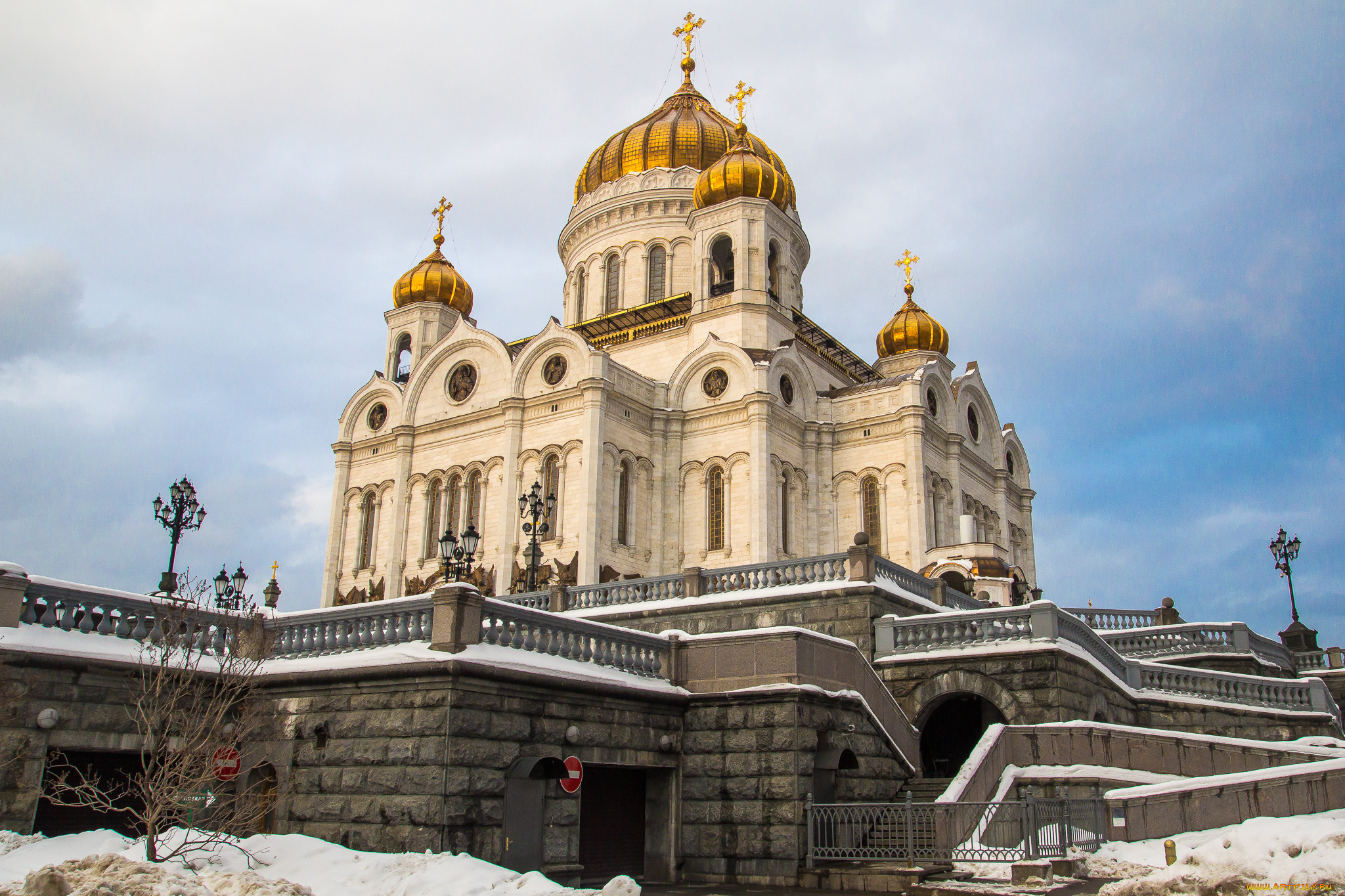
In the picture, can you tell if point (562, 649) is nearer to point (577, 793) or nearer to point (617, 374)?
point (577, 793)

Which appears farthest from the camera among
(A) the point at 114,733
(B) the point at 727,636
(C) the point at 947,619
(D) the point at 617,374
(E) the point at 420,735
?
(D) the point at 617,374

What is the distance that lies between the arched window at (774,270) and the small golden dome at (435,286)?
1222 cm

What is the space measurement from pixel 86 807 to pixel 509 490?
2227cm

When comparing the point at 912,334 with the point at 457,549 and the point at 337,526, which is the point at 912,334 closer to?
the point at 337,526

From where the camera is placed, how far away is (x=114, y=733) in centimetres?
1346

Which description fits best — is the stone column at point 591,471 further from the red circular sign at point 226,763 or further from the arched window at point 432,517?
the red circular sign at point 226,763

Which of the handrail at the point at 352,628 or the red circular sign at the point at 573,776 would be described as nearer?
the red circular sign at the point at 573,776

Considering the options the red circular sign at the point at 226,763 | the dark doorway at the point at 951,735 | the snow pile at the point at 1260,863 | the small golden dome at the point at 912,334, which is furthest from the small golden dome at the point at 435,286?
the snow pile at the point at 1260,863

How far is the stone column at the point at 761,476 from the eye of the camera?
34156mm

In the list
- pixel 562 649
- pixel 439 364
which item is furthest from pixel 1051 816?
pixel 439 364

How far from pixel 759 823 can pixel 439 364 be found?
2827 centimetres

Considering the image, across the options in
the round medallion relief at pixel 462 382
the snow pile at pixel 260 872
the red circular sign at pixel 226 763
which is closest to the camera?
the snow pile at pixel 260 872

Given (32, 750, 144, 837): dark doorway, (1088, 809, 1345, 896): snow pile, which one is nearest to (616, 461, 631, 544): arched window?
(32, 750, 144, 837): dark doorway

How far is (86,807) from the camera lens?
1355cm
